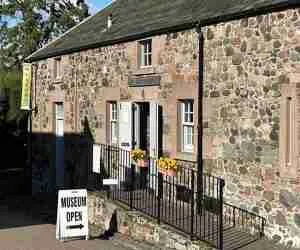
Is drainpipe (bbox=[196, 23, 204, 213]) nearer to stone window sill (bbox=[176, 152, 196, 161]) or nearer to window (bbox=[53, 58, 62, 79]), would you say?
stone window sill (bbox=[176, 152, 196, 161])

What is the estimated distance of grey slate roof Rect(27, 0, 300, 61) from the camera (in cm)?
1391

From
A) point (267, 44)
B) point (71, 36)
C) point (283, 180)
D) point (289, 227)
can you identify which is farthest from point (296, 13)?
point (71, 36)

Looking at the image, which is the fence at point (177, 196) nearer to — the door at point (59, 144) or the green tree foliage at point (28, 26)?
the door at point (59, 144)

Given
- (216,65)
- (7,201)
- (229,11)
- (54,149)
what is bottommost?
(7,201)

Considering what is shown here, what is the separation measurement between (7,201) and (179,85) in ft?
37.8

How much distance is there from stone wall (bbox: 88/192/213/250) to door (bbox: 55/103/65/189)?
7.46m

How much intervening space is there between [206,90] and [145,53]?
362 centimetres

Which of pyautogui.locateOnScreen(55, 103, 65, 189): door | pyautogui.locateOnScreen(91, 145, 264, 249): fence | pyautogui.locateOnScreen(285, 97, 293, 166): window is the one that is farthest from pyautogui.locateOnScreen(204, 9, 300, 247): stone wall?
pyautogui.locateOnScreen(55, 103, 65, 189): door

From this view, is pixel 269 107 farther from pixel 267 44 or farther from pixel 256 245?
pixel 256 245

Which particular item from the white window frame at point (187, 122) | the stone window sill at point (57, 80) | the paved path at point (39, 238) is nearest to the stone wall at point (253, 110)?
the white window frame at point (187, 122)

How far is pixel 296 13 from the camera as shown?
40.3 feet

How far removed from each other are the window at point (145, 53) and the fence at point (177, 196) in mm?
2581

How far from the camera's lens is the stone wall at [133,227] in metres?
12.6

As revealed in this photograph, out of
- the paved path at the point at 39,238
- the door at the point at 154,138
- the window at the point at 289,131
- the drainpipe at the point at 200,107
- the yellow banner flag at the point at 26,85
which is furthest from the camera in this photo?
the yellow banner flag at the point at 26,85
